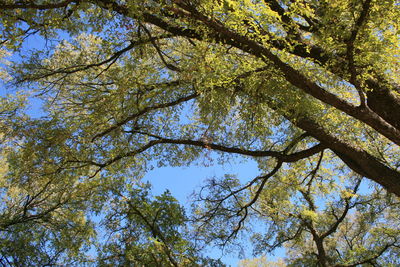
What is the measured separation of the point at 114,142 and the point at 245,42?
12.4 ft

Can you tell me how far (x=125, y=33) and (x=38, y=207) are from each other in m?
4.81

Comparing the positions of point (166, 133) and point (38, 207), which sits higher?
point (166, 133)

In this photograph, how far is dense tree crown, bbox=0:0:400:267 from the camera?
14.9ft

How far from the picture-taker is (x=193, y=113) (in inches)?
331

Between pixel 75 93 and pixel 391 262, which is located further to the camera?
pixel 391 262

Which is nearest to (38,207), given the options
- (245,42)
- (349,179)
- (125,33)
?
(125,33)

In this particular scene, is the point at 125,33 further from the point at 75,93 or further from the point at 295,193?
the point at 295,193

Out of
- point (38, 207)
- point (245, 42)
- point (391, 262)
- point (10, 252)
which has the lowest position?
point (391, 262)

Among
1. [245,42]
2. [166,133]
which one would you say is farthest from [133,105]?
[245,42]

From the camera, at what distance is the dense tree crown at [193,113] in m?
4.53

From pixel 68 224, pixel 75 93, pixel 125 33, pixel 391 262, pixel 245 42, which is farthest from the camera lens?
pixel 391 262

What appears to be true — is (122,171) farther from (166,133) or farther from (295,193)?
(295,193)

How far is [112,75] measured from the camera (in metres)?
6.84

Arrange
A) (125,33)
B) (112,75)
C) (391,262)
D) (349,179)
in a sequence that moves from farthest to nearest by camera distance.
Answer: (349,179) < (391,262) < (112,75) < (125,33)
